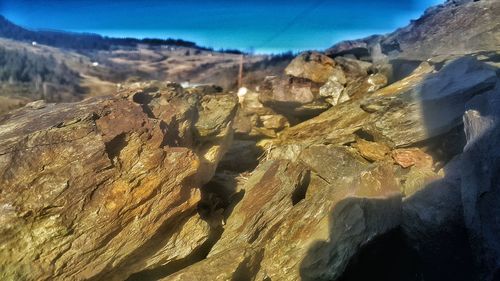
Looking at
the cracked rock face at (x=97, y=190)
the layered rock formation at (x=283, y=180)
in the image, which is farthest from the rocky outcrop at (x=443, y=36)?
the cracked rock face at (x=97, y=190)

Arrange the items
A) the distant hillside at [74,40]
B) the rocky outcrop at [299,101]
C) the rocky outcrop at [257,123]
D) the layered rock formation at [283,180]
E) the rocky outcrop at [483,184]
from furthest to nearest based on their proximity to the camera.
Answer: the rocky outcrop at [257,123], the rocky outcrop at [299,101], the rocky outcrop at [483,184], the layered rock formation at [283,180], the distant hillside at [74,40]

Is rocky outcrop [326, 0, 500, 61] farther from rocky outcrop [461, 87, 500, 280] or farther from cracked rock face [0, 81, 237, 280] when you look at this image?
cracked rock face [0, 81, 237, 280]

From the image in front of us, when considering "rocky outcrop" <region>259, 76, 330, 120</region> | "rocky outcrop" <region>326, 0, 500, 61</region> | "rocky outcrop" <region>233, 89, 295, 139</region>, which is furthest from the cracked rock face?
"rocky outcrop" <region>326, 0, 500, 61</region>

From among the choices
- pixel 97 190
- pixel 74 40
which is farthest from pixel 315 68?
pixel 74 40

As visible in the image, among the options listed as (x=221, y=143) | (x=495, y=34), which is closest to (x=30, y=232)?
(x=221, y=143)

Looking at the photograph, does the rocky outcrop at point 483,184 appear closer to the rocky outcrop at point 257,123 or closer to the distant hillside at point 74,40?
the rocky outcrop at point 257,123

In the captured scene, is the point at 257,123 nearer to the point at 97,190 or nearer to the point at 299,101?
the point at 299,101
